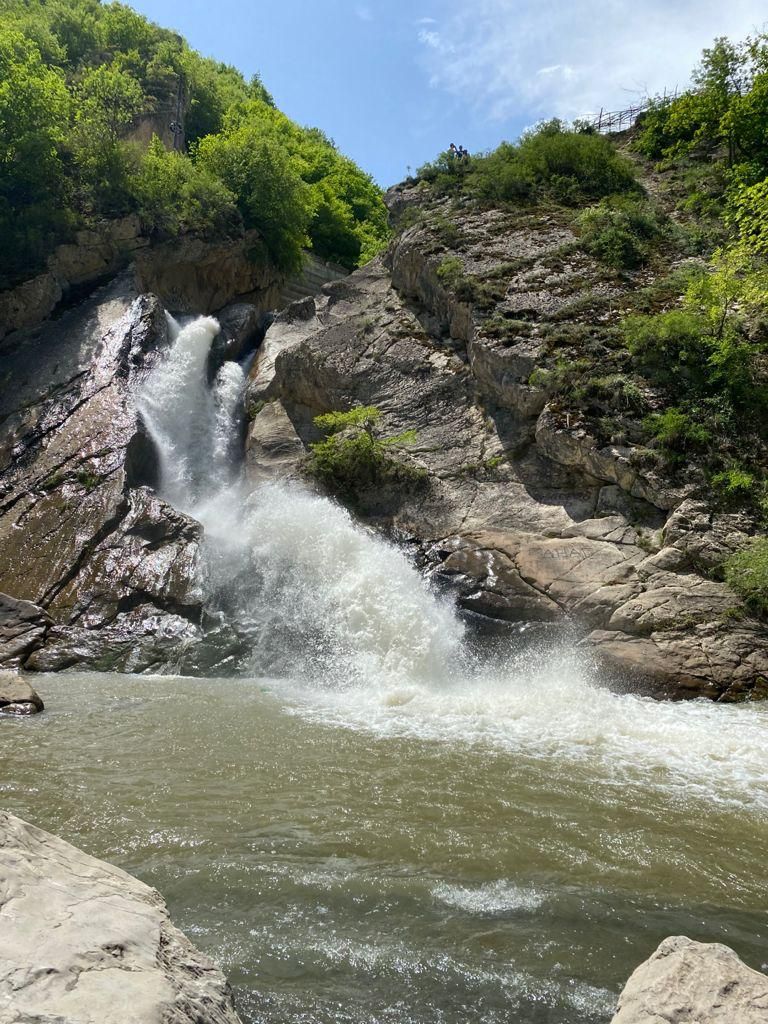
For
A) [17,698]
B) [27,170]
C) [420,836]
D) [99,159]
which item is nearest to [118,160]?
[99,159]

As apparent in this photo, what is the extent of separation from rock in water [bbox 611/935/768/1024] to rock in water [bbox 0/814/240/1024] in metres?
1.66

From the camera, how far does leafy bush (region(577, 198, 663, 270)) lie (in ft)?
64.1

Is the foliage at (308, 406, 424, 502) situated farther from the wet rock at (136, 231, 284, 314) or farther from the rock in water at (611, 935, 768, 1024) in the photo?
the rock in water at (611, 935, 768, 1024)

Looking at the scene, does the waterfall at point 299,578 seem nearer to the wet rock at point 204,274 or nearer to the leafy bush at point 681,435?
the leafy bush at point 681,435

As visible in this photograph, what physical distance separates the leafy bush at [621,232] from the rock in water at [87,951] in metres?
19.8

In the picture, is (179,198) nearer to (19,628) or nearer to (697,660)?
(19,628)

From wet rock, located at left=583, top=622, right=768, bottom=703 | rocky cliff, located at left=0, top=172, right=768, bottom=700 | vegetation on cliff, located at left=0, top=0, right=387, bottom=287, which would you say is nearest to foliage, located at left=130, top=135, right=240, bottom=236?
vegetation on cliff, located at left=0, top=0, right=387, bottom=287

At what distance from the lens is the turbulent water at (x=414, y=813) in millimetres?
4039

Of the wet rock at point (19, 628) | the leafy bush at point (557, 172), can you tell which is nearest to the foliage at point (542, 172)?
the leafy bush at point (557, 172)

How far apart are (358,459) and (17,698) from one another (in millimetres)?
10430

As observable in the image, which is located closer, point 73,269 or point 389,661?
point 389,661

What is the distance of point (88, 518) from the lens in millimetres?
16500

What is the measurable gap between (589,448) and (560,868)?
11010 mm

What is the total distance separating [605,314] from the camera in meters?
17.7
